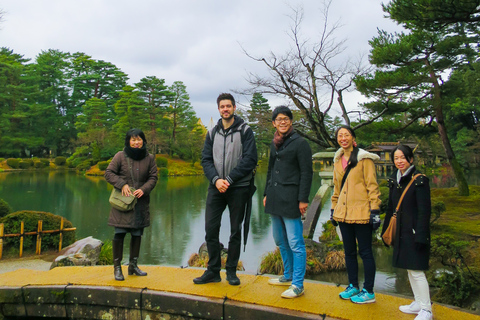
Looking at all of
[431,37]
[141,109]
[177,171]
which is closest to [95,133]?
[141,109]

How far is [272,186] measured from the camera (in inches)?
99.2

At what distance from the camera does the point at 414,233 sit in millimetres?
2090

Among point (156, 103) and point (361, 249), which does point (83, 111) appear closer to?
point (156, 103)

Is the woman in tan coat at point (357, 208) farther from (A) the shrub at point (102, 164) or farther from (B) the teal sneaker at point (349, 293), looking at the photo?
(A) the shrub at point (102, 164)

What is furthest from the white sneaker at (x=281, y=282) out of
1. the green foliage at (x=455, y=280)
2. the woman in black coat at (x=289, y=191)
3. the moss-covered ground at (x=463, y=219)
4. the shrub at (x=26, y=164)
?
the shrub at (x=26, y=164)

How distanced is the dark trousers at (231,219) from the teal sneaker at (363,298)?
845 millimetres

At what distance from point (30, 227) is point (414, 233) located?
17.6ft

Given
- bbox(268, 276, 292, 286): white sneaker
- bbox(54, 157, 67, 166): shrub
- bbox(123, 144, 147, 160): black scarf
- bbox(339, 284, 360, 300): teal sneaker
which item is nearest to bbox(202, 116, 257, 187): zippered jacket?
bbox(123, 144, 147, 160): black scarf

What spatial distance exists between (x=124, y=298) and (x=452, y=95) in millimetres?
9826

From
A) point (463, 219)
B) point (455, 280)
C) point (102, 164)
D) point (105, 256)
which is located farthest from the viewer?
point (102, 164)

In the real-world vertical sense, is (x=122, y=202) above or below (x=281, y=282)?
above

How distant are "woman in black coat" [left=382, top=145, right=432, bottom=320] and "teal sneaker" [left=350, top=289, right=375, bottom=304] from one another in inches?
7.2

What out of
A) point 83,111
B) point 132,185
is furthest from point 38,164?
Answer: point 132,185

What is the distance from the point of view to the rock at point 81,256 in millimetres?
3773
